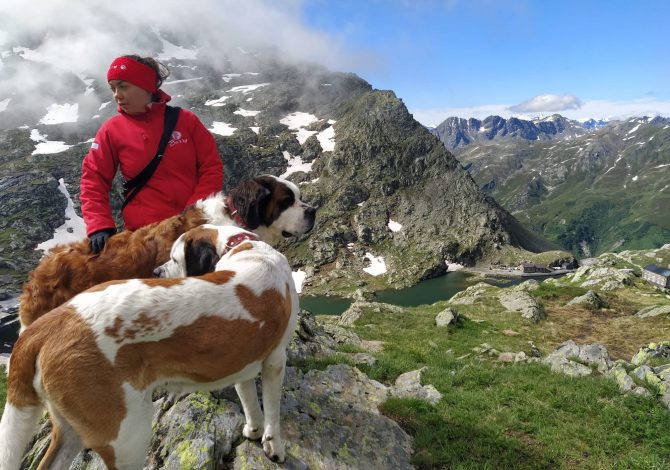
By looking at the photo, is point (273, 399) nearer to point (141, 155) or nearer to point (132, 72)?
point (141, 155)

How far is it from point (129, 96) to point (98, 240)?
2.30 metres

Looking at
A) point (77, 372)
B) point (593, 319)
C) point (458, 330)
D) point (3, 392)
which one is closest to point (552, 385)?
point (77, 372)

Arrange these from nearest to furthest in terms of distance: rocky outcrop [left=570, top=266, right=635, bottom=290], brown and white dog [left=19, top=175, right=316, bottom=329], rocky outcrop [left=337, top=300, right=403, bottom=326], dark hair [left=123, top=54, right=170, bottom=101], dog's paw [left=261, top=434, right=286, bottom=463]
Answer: brown and white dog [left=19, top=175, right=316, bottom=329] → dog's paw [left=261, top=434, right=286, bottom=463] → dark hair [left=123, top=54, right=170, bottom=101] → rocky outcrop [left=337, top=300, right=403, bottom=326] → rocky outcrop [left=570, top=266, right=635, bottom=290]

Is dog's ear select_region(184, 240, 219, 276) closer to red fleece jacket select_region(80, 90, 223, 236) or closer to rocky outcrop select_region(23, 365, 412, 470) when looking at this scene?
red fleece jacket select_region(80, 90, 223, 236)

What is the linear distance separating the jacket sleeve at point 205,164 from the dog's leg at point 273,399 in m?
3.32

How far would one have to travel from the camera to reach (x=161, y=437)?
19.6 feet

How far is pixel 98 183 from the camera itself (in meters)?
6.21

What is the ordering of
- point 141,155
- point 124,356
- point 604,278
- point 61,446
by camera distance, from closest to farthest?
point 124,356 < point 61,446 < point 141,155 < point 604,278

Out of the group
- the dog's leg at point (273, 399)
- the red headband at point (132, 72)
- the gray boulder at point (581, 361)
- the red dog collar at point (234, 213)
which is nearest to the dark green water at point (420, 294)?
the gray boulder at point (581, 361)

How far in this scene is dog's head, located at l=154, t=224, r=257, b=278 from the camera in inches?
186

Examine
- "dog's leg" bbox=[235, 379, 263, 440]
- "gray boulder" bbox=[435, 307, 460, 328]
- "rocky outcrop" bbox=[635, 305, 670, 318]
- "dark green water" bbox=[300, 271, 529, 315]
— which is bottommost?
"dark green water" bbox=[300, 271, 529, 315]

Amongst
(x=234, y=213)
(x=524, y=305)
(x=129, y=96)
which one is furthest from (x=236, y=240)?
(x=524, y=305)

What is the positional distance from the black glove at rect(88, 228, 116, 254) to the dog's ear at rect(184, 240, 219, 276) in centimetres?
156

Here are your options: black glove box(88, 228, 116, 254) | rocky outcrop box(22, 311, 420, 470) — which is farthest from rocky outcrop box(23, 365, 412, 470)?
black glove box(88, 228, 116, 254)
